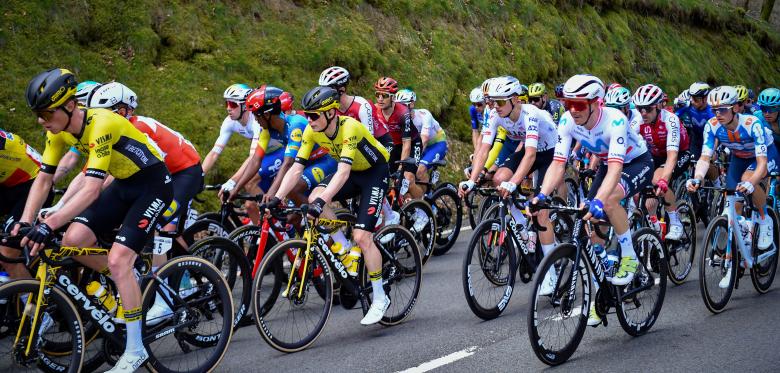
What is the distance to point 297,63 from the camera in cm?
1539

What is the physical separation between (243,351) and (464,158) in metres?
11.0

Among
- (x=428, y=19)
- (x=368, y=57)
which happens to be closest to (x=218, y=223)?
(x=368, y=57)

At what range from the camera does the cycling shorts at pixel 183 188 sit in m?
6.75

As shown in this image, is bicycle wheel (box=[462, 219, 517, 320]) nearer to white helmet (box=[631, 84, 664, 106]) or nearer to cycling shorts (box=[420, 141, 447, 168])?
white helmet (box=[631, 84, 664, 106])

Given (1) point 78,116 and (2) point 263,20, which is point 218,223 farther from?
(2) point 263,20

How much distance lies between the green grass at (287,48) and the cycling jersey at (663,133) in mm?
6390

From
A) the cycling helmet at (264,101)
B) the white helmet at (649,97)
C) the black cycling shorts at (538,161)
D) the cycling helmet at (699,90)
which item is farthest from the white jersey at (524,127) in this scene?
the cycling helmet at (699,90)

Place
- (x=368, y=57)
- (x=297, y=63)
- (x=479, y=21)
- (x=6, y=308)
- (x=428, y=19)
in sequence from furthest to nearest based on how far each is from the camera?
(x=479, y=21)
(x=428, y=19)
(x=368, y=57)
(x=297, y=63)
(x=6, y=308)

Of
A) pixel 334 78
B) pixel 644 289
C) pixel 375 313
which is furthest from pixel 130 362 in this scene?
pixel 334 78

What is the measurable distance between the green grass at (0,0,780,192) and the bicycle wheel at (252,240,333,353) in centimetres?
582

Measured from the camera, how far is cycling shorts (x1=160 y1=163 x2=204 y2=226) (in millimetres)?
6746

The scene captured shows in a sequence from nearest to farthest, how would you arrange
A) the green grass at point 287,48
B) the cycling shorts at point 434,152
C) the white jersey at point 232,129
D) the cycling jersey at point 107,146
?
→ 1. the cycling jersey at point 107,146
2. the white jersey at point 232,129
3. the cycling shorts at point 434,152
4. the green grass at point 287,48

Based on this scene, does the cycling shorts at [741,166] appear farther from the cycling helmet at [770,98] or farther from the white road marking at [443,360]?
the white road marking at [443,360]

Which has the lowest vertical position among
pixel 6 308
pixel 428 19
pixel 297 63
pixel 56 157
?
pixel 6 308
